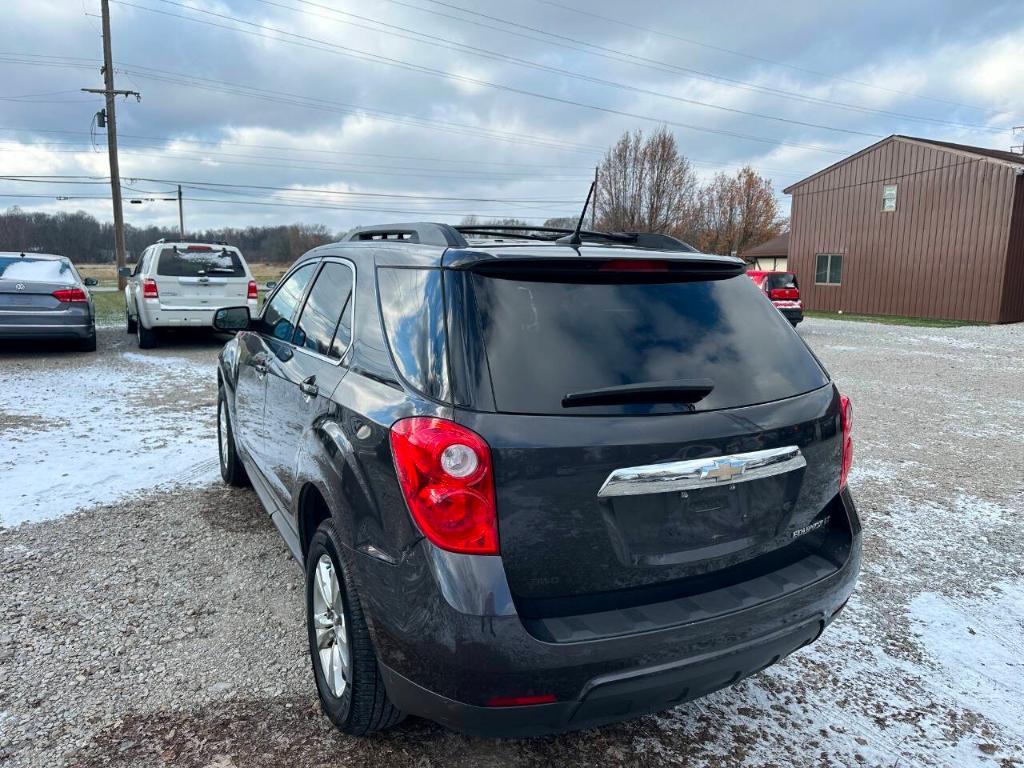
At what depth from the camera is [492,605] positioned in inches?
72.5

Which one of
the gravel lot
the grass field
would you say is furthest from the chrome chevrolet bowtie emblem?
the grass field

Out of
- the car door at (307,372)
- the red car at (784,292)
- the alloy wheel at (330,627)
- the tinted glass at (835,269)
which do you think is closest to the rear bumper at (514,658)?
the alloy wheel at (330,627)

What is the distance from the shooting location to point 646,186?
3909cm

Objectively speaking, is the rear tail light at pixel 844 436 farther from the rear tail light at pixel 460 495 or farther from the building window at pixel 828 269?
the building window at pixel 828 269

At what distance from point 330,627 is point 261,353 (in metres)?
1.77

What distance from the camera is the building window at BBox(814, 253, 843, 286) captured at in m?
27.8

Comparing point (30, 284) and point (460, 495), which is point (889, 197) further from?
point (460, 495)

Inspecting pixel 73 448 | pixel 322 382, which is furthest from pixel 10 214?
pixel 322 382

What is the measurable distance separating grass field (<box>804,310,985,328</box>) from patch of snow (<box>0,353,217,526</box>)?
68.8 ft

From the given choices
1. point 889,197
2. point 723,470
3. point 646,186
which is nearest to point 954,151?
point 889,197

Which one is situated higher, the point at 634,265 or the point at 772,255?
the point at 772,255

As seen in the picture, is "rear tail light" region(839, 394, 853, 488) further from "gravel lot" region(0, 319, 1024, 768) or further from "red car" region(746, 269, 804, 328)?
"red car" region(746, 269, 804, 328)

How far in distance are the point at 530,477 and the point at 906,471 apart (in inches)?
193

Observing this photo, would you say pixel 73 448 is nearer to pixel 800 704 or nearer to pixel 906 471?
pixel 800 704
